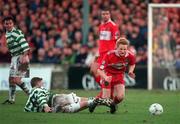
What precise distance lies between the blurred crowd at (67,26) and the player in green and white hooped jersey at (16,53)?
314 inches

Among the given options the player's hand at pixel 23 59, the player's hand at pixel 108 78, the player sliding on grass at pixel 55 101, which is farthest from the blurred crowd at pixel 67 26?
the player sliding on grass at pixel 55 101

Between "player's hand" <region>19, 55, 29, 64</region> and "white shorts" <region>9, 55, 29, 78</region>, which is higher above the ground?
"player's hand" <region>19, 55, 29, 64</region>

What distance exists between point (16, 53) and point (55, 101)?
127 inches

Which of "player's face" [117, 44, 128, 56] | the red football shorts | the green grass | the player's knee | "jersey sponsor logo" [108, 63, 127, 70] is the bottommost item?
the green grass

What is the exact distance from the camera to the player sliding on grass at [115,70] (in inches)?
592

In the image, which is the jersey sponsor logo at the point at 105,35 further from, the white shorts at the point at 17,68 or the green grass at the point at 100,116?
the white shorts at the point at 17,68

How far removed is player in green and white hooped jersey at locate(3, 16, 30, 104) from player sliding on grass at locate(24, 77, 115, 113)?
9.31ft

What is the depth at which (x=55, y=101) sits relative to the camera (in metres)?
14.4

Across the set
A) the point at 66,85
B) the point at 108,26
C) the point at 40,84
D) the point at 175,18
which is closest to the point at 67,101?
the point at 40,84

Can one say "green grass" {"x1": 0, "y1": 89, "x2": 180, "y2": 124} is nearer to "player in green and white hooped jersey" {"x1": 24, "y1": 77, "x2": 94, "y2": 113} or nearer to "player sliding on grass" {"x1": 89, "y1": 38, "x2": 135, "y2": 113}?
"player in green and white hooped jersey" {"x1": 24, "y1": 77, "x2": 94, "y2": 113}

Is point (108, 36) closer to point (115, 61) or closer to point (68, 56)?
point (115, 61)

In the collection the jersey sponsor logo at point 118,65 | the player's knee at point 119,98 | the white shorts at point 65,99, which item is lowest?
the player's knee at point 119,98

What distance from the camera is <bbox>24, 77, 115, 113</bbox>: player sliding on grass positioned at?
46.6 ft

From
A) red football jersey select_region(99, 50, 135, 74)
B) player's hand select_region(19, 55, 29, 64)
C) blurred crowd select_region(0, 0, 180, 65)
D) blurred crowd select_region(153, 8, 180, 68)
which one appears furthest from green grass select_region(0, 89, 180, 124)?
blurred crowd select_region(0, 0, 180, 65)
